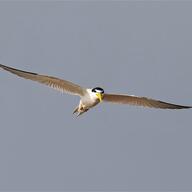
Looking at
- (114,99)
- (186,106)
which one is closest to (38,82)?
(114,99)

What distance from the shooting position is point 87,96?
23125mm

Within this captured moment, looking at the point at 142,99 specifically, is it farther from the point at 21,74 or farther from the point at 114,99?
the point at 21,74

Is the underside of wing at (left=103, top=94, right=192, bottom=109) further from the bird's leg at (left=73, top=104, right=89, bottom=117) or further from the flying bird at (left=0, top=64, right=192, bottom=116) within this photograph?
the bird's leg at (left=73, top=104, right=89, bottom=117)

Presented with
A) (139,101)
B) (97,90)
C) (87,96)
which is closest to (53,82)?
(87,96)

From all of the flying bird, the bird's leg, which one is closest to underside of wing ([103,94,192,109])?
the flying bird

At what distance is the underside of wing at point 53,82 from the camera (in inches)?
863

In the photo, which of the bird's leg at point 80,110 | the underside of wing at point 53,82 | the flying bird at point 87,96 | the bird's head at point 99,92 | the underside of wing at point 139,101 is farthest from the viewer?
the underside of wing at point 139,101

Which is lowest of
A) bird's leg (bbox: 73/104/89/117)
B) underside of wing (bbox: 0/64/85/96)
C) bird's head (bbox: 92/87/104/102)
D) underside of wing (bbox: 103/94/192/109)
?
bird's leg (bbox: 73/104/89/117)

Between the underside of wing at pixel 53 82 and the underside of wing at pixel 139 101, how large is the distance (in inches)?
41.8

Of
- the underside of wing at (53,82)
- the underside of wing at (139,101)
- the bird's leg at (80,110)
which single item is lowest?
the bird's leg at (80,110)

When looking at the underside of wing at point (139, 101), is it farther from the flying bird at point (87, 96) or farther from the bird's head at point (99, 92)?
the bird's head at point (99, 92)

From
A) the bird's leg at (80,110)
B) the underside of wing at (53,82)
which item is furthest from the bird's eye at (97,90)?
the bird's leg at (80,110)

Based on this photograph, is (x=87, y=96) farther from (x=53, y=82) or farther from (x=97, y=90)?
(x=53, y=82)

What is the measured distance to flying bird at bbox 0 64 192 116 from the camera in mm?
22359
